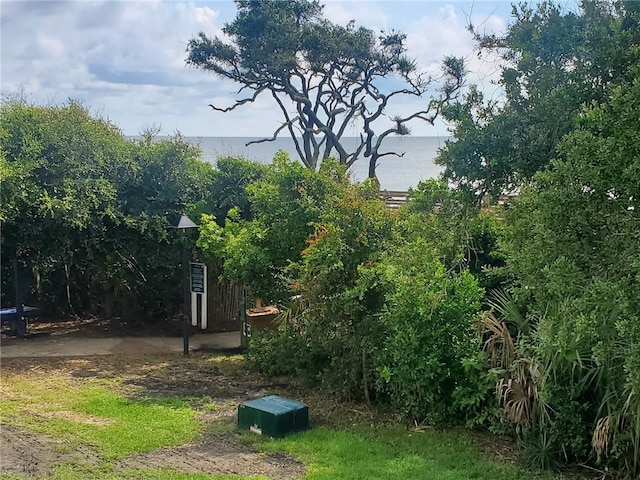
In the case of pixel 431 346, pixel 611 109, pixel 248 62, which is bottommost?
pixel 431 346

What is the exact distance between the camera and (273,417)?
5902 millimetres

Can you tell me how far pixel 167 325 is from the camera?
1153cm

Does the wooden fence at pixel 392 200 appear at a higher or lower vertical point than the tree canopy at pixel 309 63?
lower

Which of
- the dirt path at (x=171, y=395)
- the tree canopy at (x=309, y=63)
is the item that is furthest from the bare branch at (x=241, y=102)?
the dirt path at (x=171, y=395)

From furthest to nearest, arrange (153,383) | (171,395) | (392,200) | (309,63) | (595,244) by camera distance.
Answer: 1. (309,63)
2. (392,200)
3. (153,383)
4. (171,395)
5. (595,244)

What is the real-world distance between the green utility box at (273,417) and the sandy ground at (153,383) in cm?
18

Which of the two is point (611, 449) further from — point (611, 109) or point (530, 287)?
point (611, 109)

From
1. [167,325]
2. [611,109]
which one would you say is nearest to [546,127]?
[611,109]

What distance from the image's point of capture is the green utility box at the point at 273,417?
233 inches

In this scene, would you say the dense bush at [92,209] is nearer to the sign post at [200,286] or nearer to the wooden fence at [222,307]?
the wooden fence at [222,307]

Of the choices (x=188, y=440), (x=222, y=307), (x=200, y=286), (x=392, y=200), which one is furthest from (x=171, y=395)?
(x=392, y=200)

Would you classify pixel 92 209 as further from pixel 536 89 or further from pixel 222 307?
pixel 536 89

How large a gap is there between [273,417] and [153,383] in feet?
8.67

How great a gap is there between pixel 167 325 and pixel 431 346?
6.68 meters
